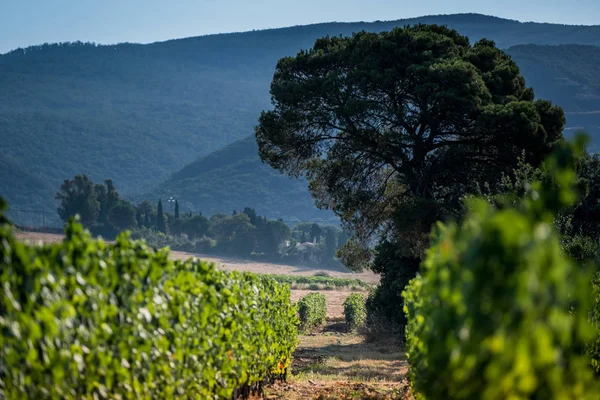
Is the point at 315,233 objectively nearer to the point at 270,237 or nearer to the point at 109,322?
the point at 270,237

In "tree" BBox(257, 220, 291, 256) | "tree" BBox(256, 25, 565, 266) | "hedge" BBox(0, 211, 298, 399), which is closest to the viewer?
"hedge" BBox(0, 211, 298, 399)

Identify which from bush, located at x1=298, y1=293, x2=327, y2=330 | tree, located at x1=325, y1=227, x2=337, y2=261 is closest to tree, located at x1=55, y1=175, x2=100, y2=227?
tree, located at x1=325, y1=227, x2=337, y2=261

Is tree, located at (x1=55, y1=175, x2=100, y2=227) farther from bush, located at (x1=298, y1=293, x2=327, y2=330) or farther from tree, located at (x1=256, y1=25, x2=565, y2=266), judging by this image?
tree, located at (x1=256, y1=25, x2=565, y2=266)

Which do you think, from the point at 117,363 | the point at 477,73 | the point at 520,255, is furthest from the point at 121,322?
the point at 477,73

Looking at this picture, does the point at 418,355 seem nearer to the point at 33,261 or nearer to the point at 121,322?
the point at 121,322

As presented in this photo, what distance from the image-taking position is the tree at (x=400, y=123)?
27453 mm

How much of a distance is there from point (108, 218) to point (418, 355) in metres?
140

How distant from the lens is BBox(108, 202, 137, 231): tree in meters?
144

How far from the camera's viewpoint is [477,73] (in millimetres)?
28594

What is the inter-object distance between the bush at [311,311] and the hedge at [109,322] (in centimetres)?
2893

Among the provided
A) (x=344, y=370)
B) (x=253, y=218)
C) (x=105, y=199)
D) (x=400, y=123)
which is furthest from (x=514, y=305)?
(x=253, y=218)

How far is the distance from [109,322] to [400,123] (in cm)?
2461

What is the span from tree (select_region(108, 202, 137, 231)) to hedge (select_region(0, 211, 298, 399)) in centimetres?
13788

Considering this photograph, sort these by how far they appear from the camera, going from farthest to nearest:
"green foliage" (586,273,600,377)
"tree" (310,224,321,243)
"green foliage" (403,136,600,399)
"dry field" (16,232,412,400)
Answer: "tree" (310,224,321,243), "dry field" (16,232,412,400), "green foliage" (586,273,600,377), "green foliage" (403,136,600,399)
